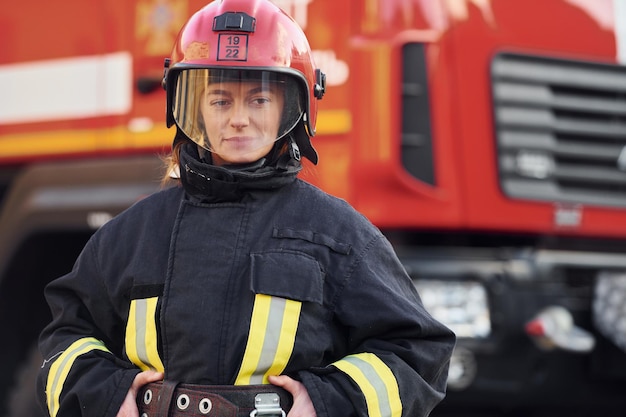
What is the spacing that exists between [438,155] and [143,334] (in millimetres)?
1968

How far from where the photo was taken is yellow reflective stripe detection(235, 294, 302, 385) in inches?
88.2

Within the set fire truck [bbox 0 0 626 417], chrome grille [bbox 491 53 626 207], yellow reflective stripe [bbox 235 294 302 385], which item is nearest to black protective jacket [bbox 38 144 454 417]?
yellow reflective stripe [bbox 235 294 302 385]

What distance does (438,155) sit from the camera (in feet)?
13.4

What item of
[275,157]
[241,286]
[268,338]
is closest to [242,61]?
[275,157]

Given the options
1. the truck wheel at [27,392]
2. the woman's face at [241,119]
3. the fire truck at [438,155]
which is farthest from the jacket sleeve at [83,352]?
Result: the truck wheel at [27,392]

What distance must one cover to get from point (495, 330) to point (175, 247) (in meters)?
2.05

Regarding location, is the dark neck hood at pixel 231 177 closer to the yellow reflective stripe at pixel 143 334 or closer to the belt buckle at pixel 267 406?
the yellow reflective stripe at pixel 143 334

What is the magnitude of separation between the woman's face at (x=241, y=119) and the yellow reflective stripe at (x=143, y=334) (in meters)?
0.34

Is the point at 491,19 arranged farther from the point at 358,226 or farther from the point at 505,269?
the point at 358,226

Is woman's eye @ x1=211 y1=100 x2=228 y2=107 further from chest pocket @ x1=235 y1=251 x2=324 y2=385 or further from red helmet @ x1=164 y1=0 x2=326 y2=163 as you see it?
chest pocket @ x1=235 y1=251 x2=324 y2=385

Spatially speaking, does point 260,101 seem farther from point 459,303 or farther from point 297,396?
point 459,303

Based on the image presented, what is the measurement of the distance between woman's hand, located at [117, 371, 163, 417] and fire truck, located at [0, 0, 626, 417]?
5.78ft

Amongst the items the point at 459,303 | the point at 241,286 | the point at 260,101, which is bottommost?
the point at 459,303

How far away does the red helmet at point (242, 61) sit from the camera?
239 centimetres
